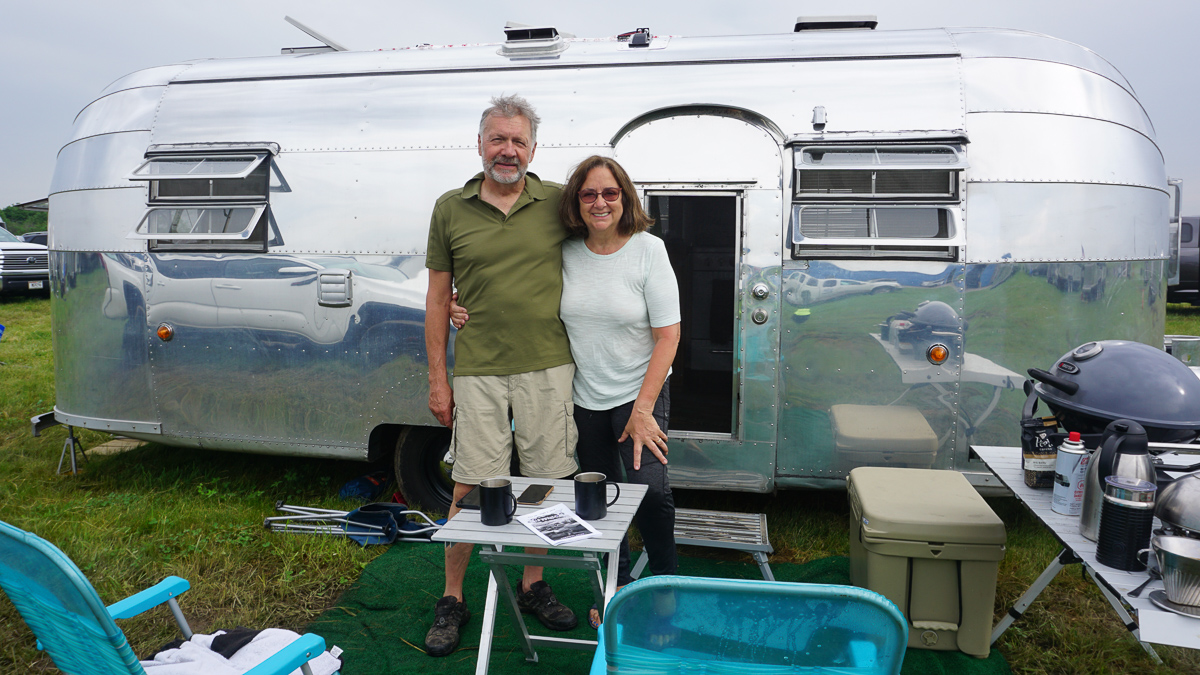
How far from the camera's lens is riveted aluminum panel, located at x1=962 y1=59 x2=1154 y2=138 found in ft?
11.5

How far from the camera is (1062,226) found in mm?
3469

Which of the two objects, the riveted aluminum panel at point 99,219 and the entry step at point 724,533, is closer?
the entry step at point 724,533

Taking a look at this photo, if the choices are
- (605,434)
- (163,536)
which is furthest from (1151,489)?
(163,536)

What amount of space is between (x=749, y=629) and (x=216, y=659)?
1872mm

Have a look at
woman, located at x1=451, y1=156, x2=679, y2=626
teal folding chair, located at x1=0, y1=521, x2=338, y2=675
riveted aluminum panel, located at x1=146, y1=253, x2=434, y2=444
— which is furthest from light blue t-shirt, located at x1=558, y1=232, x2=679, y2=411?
riveted aluminum panel, located at x1=146, y1=253, x2=434, y2=444

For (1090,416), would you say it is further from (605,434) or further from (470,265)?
(470,265)

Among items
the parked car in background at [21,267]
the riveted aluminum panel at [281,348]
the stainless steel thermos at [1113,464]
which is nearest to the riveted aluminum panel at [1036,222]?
the stainless steel thermos at [1113,464]

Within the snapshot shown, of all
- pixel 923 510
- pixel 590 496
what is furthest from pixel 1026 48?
pixel 590 496

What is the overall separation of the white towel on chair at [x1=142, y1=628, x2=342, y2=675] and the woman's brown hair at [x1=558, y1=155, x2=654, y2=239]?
1.72 m

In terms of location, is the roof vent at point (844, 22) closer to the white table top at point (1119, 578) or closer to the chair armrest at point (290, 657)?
the white table top at point (1119, 578)

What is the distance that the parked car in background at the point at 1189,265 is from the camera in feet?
43.3

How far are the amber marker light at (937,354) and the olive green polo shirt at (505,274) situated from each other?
6.17 feet

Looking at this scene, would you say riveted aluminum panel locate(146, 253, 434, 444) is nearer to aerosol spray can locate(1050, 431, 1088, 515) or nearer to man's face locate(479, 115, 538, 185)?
man's face locate(479, 115, 538, 185)

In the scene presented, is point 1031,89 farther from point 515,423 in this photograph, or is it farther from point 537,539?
point 537,539
